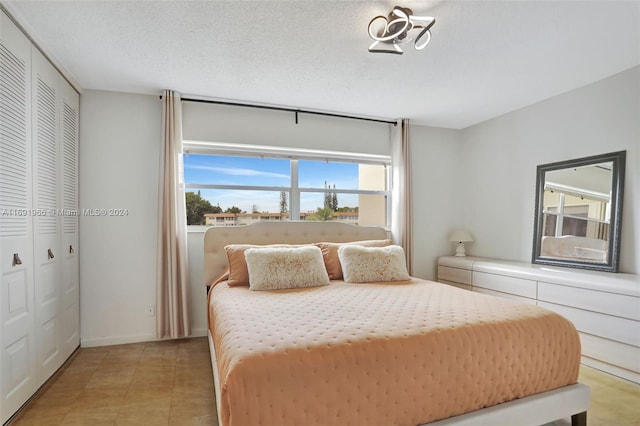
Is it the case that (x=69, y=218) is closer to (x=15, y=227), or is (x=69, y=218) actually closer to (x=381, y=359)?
(x=15, y=227)

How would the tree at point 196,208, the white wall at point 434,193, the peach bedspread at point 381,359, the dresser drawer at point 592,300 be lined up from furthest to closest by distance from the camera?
the white wall at point 434,193
the tree at point 196,208
the dresser drawer at point 592,300
the peach bedspread at point 381,359

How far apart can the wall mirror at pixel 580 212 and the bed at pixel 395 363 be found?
1446 millimetres

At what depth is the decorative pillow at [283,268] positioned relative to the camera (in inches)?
102

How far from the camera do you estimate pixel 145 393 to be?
7.25 feet

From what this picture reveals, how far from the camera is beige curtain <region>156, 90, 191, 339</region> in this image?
309 centimetres

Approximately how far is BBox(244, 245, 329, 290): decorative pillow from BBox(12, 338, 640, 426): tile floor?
82 cm

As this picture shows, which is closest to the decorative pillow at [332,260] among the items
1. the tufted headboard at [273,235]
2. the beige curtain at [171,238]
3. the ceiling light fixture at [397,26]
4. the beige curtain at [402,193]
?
the tufted headboard at [273,235]

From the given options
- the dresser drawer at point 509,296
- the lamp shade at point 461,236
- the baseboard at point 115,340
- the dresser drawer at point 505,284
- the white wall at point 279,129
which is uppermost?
the white wall at point 279,129

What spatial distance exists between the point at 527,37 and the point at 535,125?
61.5 inches

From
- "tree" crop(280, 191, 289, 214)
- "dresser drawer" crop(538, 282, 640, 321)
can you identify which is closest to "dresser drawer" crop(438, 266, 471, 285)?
"dresser drawer" crop(538, 282, 640, 321)

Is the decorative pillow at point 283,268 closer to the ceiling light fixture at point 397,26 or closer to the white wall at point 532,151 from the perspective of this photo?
the ceiling light fixture at point 397,26

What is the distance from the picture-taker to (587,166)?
3.01 m

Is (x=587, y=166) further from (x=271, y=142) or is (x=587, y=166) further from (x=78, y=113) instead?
(x=78, y=113)

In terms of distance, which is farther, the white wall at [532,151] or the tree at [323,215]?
the tree at [323,215]
